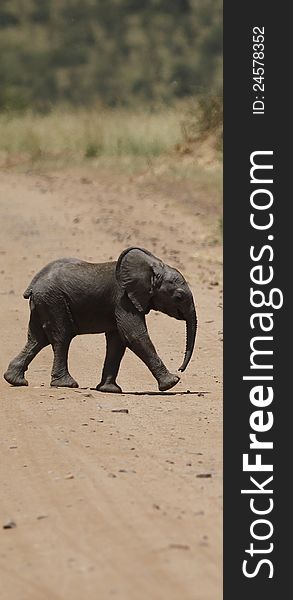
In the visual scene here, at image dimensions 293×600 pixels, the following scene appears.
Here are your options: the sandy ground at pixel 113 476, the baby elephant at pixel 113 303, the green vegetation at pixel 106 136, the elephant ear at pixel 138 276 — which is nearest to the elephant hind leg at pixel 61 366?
the baby elephant at pixel 113 303

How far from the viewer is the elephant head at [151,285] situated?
36.5 ft

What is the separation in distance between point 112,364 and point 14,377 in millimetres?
809

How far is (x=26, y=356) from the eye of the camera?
37.8 ft

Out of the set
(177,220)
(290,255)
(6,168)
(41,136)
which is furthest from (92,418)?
(41,136)

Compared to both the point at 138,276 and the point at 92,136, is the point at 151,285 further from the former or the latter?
the point at 92,136

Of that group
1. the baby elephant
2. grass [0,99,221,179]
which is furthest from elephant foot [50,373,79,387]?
grass [0,99,221,179]

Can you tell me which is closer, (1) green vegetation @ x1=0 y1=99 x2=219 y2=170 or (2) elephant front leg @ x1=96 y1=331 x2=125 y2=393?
(2) elephant front leg @ x1=96 y1=331 x2=125 y2=393

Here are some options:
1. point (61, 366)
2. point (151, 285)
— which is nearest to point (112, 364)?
point (61, 366)

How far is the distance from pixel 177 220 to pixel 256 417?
14.7 metres

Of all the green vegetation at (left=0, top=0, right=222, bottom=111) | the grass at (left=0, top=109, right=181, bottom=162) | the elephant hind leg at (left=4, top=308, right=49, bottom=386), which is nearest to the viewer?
the elephant hind leg at (left=4, top=308, right=49, bottom=386)

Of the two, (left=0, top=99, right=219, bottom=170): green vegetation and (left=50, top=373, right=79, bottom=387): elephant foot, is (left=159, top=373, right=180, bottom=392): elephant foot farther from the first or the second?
(left=0, top=99, right=219, bottom=170): green vegetation

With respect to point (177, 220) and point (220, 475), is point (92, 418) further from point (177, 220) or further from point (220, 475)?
point (177, 220)

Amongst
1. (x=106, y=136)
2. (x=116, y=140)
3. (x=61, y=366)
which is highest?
(x=106, y=136)

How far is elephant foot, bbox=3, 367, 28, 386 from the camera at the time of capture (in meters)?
11.5
